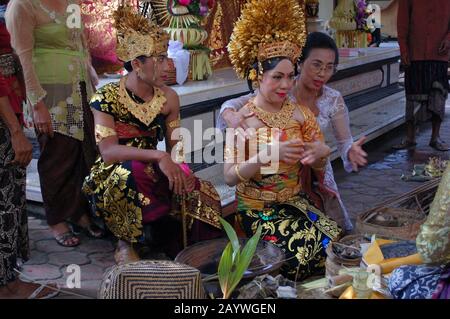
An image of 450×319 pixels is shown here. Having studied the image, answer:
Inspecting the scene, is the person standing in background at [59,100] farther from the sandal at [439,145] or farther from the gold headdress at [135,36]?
the sandal at [439,145]

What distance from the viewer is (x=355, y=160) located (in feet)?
10.4

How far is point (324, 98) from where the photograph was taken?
12.2 ft

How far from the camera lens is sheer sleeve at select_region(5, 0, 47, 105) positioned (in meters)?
3.42

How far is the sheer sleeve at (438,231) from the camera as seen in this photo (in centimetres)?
189

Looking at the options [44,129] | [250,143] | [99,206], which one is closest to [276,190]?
[250,143]

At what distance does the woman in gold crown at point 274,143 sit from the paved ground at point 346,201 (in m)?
0.93

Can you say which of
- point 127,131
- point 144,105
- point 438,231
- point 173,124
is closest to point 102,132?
point 127,131

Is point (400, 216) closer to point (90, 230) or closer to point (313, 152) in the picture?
point (313, 152)

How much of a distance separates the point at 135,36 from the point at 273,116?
793mm

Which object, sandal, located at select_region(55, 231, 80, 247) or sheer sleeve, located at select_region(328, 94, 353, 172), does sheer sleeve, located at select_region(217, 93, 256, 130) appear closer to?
sheer sleeve, located at select_region(328, 94, 353, 172)

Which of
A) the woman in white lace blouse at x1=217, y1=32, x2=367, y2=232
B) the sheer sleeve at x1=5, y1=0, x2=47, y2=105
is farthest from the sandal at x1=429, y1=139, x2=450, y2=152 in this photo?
the sheer sleeve at x1=5, y1=0, x2=47, y2=105

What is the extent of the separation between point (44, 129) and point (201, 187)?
3.16 ft

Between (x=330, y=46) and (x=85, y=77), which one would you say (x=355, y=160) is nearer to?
(x=330, y=46)

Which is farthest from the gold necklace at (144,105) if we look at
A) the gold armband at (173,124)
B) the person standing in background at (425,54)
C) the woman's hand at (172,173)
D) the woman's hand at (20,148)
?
the person standing in background at (425,54)
